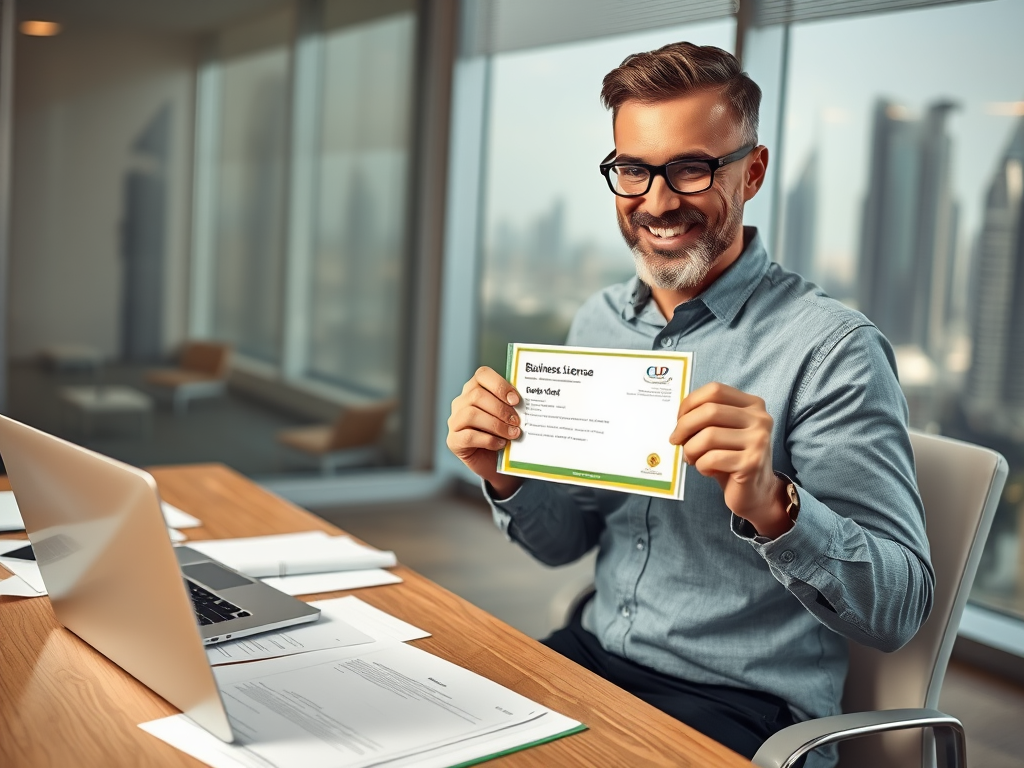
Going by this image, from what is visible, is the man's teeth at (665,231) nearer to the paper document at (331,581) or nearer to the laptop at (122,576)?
the paper document at (331,581)

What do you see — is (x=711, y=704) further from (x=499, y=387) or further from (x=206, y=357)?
(x=206, y=357)

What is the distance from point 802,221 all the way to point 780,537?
279 centimetres

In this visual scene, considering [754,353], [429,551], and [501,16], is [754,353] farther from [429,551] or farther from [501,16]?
[501,16]

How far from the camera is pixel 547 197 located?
512 centimetres

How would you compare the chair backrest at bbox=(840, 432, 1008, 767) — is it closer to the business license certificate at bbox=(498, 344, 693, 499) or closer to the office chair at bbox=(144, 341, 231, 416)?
the business license certificate at bbox=(498, 344, 693, 499)

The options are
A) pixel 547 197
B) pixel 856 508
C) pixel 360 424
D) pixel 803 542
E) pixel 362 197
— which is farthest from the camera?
pixel 360 424

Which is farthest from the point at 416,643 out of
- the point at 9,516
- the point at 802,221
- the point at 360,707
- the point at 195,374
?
the point at 195,374

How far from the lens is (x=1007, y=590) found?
3.38 meters

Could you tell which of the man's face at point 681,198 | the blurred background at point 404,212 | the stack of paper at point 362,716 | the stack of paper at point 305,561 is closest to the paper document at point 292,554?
the stack of paper at point 305,561

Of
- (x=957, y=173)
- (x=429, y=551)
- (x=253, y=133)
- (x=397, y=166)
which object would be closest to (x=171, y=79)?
(x=253, y=133)

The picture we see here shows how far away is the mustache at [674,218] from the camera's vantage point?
62.0 inches

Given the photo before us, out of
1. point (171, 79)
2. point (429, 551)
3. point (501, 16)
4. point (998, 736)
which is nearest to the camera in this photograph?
point (998, 736)

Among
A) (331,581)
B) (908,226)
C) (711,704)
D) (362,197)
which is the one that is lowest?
(711,704)

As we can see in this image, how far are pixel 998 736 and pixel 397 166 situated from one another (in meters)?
3.88
